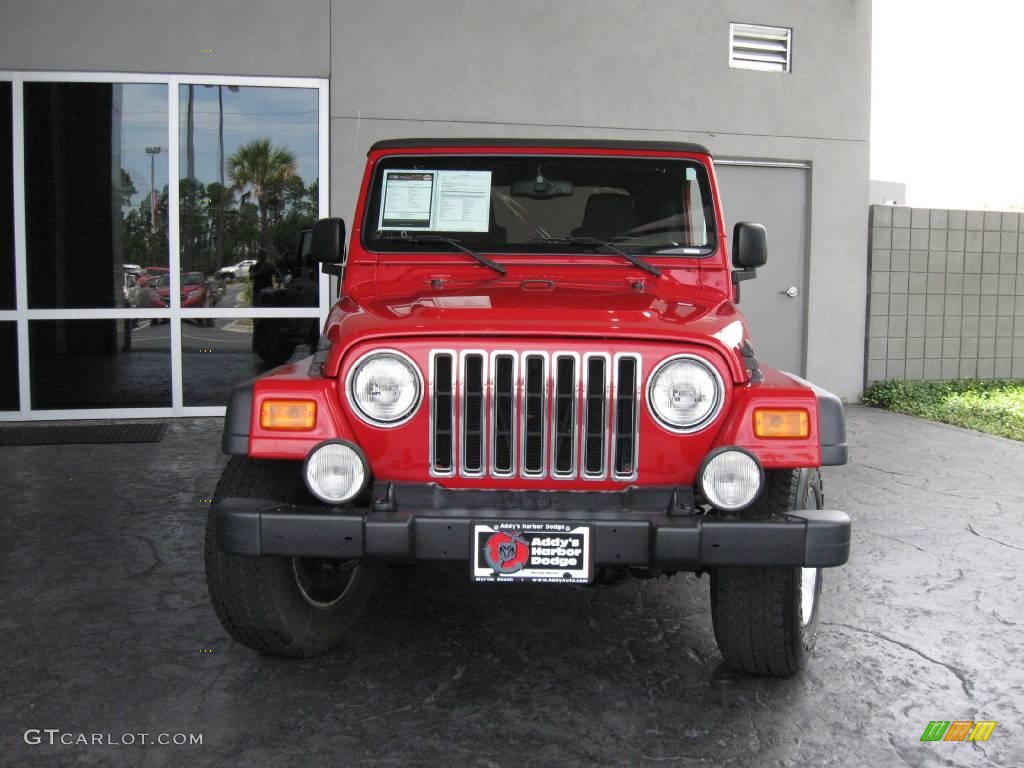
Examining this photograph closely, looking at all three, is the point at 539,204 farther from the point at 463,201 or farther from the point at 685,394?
the point at 685,394

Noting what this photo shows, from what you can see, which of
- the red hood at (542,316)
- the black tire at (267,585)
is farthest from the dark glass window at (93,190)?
the black tire at (267,585)

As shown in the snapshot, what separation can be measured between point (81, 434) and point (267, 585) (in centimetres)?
531

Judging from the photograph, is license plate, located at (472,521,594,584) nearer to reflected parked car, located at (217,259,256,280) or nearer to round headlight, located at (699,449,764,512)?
round headlight, located at (699,449,764,512)

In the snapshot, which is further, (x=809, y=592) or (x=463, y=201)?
(x=463, y=201)

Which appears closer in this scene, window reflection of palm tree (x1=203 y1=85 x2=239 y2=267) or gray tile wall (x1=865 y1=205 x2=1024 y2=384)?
window reflection of palm tree (x1=203 y1=85 x2=239 y2=267)

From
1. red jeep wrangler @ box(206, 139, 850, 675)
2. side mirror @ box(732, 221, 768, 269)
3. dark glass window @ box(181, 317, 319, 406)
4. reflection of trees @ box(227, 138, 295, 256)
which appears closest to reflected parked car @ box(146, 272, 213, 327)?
dark glass window @ box(181, 317, 319, 406)

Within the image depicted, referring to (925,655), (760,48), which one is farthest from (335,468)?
(760,48)

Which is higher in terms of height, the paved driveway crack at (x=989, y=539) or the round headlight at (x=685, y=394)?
the round headlight at (x=685, y=394)

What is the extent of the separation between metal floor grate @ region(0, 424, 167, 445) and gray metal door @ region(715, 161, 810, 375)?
210 inches

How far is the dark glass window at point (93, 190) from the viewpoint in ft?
26.6

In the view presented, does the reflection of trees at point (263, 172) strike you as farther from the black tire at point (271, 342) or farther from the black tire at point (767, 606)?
the black tire at point (767, 606)

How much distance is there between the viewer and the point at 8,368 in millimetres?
8211

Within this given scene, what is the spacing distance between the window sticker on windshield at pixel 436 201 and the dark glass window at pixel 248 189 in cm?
470

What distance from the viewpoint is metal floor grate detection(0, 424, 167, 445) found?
7.47 m
